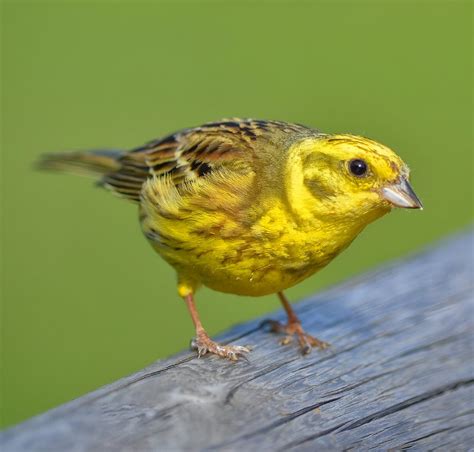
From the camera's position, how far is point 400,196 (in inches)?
140

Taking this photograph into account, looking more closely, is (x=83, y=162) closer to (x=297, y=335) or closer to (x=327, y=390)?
(x=297, y=335)

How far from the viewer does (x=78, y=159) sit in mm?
5352

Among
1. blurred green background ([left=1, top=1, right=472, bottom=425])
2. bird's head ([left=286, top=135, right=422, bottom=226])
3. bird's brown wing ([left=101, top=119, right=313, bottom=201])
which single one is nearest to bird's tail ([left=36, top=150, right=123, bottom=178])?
bird's brown wing ([left=101, top=119, right=313, bottom=201])

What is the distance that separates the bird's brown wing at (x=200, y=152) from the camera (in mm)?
4055

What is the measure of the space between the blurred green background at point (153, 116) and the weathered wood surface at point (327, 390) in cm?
295

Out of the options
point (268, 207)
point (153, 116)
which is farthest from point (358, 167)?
point (153, 116)

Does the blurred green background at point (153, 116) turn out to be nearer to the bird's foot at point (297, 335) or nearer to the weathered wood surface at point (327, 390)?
the weathered wood surface at point (327, 390)

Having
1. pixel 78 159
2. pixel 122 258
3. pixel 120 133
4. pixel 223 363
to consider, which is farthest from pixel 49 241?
pixel 223 363

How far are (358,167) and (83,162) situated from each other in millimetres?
2177

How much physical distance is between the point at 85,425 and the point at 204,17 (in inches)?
358

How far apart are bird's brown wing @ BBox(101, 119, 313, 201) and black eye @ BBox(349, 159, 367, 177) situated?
0.50 meters

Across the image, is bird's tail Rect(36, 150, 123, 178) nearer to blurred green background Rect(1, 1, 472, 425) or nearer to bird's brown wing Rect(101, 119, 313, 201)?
bird's brown wing Rect(101, 119, 313, 201)

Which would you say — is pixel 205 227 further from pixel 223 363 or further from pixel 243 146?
pixel 223 363

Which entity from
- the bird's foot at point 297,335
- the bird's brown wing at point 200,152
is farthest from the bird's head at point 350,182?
the bird's foot at point 297,335
